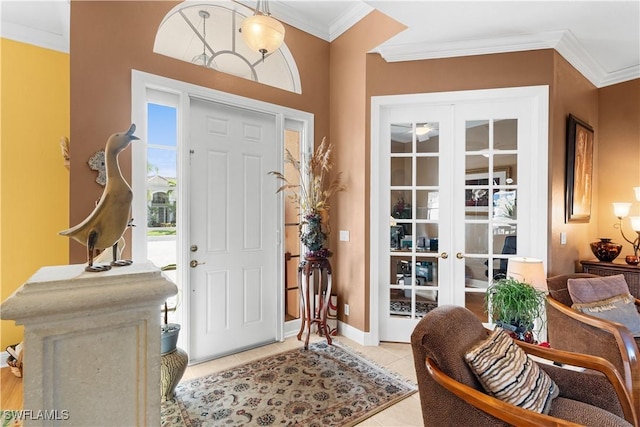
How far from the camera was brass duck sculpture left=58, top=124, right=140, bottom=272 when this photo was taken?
2.84 feet

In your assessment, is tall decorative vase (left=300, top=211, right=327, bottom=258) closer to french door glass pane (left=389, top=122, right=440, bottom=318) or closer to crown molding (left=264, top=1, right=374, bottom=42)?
french door glass pane (left=389, top=122, right=440, bottom=318)

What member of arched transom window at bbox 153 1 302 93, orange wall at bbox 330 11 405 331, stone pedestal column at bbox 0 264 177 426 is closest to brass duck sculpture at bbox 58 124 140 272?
stone pedestal column at bbox 0 264 177 426

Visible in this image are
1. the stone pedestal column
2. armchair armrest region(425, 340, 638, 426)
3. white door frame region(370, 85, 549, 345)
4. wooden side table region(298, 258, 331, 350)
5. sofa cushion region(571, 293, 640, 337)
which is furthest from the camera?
wooden side table region(298, 258, 331, 350)

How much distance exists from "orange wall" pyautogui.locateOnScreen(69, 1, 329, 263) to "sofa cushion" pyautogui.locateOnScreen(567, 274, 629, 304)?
345 centimetres

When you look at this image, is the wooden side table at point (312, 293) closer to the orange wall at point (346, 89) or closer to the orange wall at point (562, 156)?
the orange wall at point (346, 89)

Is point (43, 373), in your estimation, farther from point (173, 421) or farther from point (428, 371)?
point (173, 421)

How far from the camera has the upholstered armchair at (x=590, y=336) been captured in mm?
1808

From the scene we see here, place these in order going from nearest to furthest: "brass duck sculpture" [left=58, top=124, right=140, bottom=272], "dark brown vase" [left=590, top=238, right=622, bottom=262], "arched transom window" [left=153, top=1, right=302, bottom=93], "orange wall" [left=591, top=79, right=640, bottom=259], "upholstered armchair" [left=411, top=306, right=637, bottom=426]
→ 1. "brass duck sculpture" [left=58, top=124, right=140, bottom=272]
2. "upholstered armchair" [left=411, top=306, right=637, bottom=426]
3. "arched transom window" [left=153, top=1, right=302, bottom=93]
4. "dark brown vase" [left=590, top=238, right=622, bottom=262]
5. "orange wall" [left=591, top=79, right=640, bottom=259]

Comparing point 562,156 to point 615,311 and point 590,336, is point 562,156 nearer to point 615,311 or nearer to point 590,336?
point 615,311

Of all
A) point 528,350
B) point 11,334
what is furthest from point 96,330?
point 11,334

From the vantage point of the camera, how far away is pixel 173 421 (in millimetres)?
1967

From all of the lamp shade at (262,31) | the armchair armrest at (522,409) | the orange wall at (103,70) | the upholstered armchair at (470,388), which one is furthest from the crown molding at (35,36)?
the armchair armrest at (522,409)

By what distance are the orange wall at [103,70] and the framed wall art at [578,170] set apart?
3505 millimetres

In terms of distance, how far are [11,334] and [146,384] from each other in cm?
323
